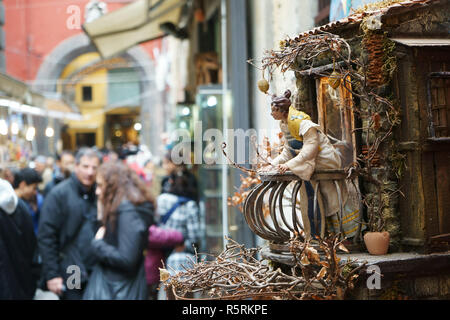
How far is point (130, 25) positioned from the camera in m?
6.51

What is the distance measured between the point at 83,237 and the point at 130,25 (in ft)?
8.55

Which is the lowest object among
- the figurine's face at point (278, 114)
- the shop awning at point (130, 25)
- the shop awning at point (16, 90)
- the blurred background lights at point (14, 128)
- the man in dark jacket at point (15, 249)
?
the man in dark jacket at point (15, 249)

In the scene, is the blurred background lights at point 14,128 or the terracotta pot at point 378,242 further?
the blurred background lights at point 14,128

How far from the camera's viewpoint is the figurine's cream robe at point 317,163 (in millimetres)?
2656

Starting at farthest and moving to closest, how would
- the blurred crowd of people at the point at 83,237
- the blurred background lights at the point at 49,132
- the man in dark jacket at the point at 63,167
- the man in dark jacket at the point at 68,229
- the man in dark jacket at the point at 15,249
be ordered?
1. the man in dark jacket at the point at 63,167
2. the blurred background lights at the point at 49,132
3. the man in dark jacket at the point at 68,229
4. the blurred crowd of people at the point at 83,237
5. the man in dark jacket at the point at 15,249

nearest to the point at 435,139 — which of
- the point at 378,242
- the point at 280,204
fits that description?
the point at 378,242

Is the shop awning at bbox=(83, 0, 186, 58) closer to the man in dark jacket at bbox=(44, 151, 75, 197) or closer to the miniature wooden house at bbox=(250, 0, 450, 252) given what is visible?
the man in dark jacket at bbox=(44, 151, 75, 197)

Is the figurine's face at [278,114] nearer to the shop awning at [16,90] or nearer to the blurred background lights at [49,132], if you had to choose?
the shop awning at [16,90]

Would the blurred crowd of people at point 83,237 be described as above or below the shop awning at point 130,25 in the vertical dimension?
below

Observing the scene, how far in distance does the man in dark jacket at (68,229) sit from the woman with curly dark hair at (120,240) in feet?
0.52

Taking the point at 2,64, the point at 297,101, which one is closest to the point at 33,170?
the point at 2,64

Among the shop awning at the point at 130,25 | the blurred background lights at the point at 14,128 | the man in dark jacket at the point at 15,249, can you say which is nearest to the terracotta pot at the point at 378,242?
the man in dark jacket at the point at 15,249

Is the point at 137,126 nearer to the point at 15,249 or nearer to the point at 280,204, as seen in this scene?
the point at 15,249

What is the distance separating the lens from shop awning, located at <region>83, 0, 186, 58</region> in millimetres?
5691
